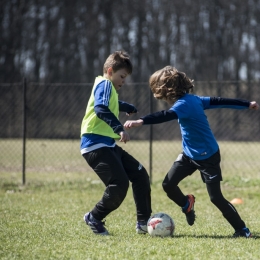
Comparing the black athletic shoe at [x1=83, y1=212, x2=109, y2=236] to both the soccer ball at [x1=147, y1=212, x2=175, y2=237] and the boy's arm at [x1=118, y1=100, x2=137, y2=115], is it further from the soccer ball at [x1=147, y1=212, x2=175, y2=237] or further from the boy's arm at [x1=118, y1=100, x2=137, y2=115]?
the boy's arm at [x1=118, y1=100, x2=137, y2=115]

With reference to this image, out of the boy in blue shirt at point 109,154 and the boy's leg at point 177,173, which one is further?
the boy's leg at point 177,173

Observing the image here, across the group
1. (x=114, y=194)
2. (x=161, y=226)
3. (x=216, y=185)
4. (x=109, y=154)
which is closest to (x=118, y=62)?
(x=109, y=154)

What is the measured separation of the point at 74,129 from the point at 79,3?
468 inches

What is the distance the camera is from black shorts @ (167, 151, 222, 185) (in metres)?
5.20

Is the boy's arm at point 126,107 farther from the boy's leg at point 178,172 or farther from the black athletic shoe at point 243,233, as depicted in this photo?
the black athletic shoe at point 243,233

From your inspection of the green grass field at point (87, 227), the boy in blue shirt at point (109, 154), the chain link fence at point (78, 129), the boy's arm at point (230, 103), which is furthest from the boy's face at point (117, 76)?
the chain link fence at point (78, 129)

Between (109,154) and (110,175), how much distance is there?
19cm

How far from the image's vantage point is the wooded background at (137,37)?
2659cm

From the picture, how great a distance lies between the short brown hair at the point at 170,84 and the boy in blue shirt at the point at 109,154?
0.37 meters

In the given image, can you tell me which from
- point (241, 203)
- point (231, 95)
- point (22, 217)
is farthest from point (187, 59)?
point (22, 217)

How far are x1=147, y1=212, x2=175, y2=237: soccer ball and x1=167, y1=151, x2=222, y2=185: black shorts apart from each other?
1.14ft

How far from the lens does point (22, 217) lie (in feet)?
21.6

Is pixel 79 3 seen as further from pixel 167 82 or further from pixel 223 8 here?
pixel 167 82

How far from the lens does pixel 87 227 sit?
19.2 feet
